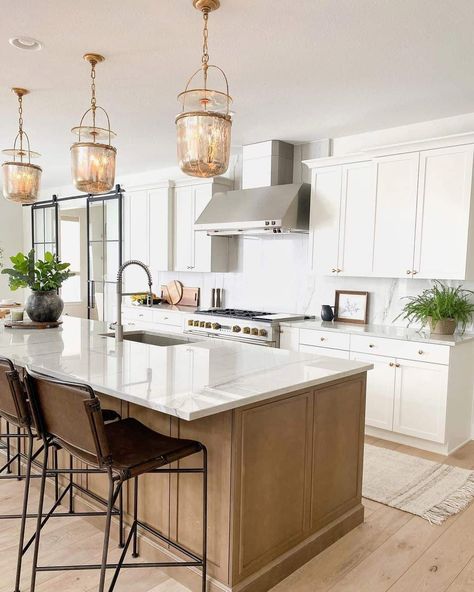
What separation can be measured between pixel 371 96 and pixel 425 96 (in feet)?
1.27

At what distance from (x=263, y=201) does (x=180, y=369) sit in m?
2.83

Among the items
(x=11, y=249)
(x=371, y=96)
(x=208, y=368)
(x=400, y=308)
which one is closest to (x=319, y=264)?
(x=400, y=308)

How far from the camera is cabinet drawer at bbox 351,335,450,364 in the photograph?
363 cm

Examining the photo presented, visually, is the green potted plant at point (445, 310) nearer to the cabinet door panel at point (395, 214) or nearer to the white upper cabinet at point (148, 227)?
the cabinet door panel at point (395, 214)

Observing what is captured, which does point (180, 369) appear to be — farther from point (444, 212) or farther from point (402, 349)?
point (444, 212)

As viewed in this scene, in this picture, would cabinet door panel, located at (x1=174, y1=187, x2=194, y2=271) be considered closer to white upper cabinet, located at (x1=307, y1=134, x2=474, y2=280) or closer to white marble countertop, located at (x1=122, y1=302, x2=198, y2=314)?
white marble countertop, located at (x1=122, y1=302, x2=198, y2=314)

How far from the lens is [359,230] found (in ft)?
14.3

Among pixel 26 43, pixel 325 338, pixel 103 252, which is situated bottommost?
pixel 325 338

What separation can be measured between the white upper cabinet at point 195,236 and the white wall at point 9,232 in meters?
4.11

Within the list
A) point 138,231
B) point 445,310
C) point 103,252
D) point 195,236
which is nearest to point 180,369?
point 445,310

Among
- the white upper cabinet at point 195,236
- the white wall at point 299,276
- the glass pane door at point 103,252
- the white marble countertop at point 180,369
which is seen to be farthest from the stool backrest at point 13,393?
the glass pane door at point 103,252

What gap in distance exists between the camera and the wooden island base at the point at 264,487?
198 centimetres

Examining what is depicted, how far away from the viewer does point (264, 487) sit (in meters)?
2.09

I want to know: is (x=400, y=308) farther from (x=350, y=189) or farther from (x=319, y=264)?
(x=350, y=189)
